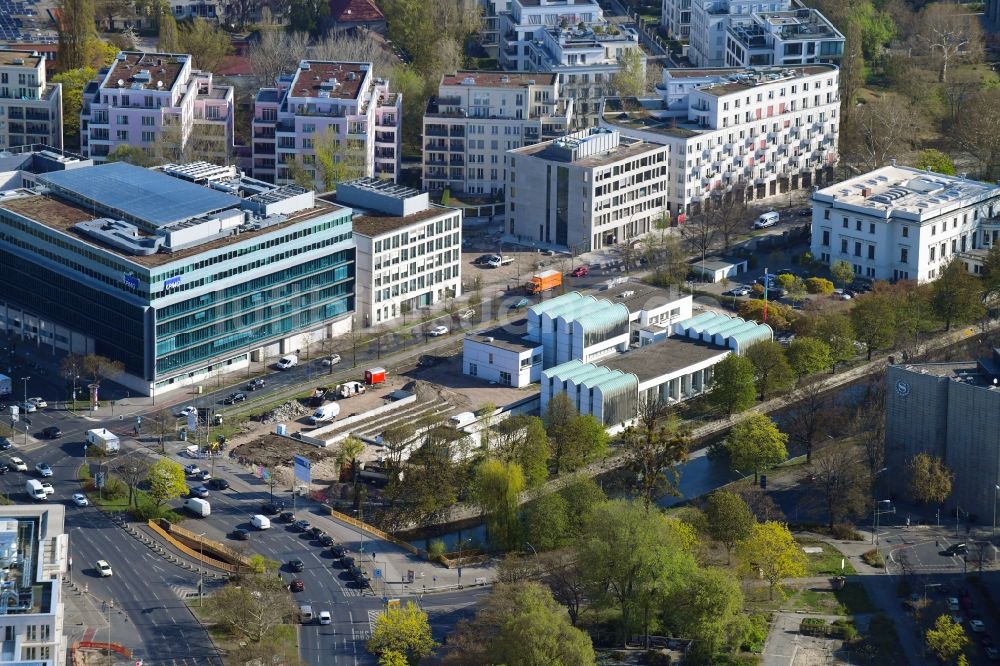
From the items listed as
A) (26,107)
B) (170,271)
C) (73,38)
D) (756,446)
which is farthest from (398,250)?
(73,38)

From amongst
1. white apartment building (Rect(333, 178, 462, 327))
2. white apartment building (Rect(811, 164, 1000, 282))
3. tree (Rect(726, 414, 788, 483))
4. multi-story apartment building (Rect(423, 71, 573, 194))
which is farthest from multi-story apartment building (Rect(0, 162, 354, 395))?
white apartment building (Rect(811, 164, 1000, 282))

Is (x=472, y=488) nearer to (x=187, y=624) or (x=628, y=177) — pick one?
(x=187, y=624)

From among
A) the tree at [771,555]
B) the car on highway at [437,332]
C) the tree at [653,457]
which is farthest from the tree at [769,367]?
the tree at [771,555]

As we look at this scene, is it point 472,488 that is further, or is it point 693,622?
point 472,488

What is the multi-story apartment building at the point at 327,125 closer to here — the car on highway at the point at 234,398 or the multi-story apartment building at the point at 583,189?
the multi-story apartment building at the point at 583,189

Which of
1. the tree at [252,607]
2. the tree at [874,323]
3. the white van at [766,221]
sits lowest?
the tree at [252,607]

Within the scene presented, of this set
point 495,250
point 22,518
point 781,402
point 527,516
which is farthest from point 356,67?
point 22,518
